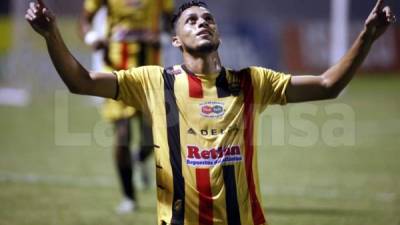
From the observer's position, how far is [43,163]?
38.8 ft

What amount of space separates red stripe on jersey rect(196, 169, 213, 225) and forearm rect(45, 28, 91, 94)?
883 mm

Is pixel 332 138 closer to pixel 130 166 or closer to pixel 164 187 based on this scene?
pixel 130 166

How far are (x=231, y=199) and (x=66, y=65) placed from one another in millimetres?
1269

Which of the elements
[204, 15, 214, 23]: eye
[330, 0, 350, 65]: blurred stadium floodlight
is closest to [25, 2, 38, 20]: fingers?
[204, 15, 214, 23]: eye

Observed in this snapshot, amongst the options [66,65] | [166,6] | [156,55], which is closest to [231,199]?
[66,65]

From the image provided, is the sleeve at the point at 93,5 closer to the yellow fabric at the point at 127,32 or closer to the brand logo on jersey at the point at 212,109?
the yellow fabric at the point at 127,32

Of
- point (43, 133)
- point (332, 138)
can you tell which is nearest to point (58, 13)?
point (43, 133)

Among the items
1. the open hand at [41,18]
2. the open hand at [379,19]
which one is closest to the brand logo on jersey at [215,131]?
the open hand at [379,19]

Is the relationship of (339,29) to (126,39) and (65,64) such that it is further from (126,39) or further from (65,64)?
(65,64)

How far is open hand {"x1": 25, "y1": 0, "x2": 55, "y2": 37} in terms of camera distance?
4.72 meters

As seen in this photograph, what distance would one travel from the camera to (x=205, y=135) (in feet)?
17.3

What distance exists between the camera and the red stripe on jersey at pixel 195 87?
535 cm

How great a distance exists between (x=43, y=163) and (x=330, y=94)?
7190 millimetres

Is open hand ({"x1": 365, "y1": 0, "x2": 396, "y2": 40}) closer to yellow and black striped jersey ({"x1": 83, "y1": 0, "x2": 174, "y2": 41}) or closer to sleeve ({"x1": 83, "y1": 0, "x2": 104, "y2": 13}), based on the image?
yellow and black striped jersey ({"x1": 83, "y1": 0, "x2": 174, "y2": 41})
